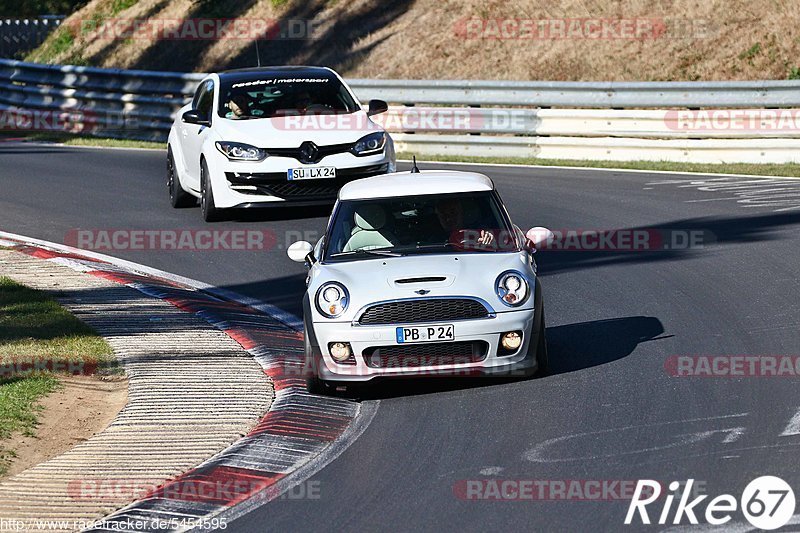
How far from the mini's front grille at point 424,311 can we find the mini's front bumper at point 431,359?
0.05m

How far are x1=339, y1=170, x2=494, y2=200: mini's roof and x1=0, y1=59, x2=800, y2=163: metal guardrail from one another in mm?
10678

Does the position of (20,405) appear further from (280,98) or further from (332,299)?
(280,98)

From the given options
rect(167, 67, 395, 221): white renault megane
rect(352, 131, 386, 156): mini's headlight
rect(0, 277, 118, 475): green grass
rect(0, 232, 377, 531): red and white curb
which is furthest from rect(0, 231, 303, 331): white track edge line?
rect(352, 131, 386, 156): mini's headlight

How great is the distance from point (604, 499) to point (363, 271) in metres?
3.08

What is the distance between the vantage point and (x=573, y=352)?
10016 mm

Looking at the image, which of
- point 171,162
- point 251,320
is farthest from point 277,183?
point 251,320

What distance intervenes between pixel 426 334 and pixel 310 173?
7.03 m

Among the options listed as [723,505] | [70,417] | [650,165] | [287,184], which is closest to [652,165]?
[650,165]

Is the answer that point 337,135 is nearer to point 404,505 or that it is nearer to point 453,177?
point 453,177

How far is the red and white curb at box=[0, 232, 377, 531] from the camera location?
698 cm

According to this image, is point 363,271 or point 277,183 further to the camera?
point 277,183

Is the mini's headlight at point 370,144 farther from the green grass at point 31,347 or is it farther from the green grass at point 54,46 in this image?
the green grass at point 54,46

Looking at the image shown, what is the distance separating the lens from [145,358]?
10156mm

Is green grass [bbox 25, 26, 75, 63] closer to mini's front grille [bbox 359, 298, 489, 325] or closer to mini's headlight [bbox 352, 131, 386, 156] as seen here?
mini's headlight [bbox 352, 131, 386, 156]
